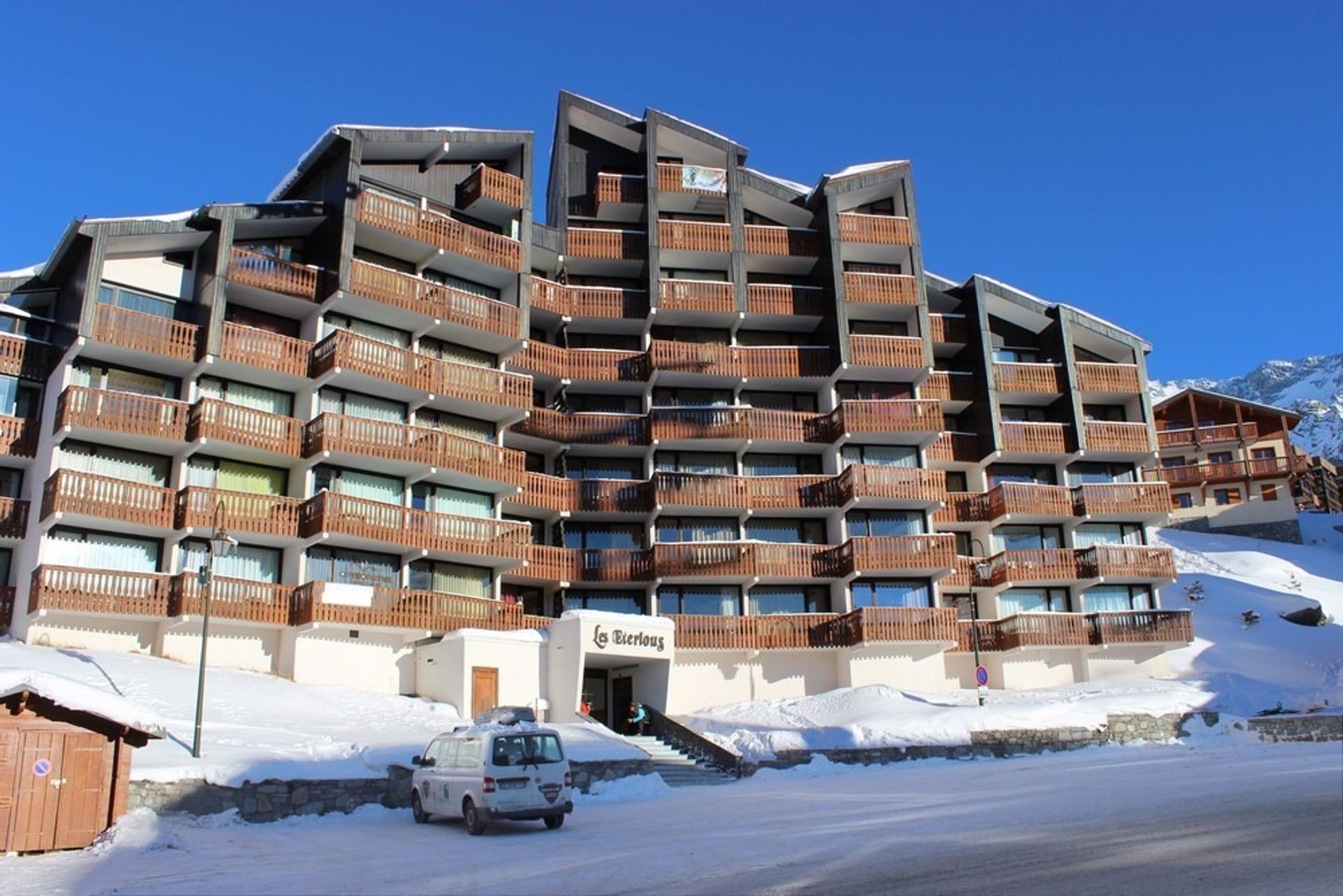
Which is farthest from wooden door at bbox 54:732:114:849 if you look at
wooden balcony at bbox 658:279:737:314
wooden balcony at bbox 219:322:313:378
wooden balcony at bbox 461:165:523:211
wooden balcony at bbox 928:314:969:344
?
wooden balcony at bbox 928:314:969:344

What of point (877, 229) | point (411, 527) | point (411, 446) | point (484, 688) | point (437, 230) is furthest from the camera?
point (877, 229)

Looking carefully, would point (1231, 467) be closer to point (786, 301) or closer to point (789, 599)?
point (786, 301)

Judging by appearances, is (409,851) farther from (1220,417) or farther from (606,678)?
(1220,417)

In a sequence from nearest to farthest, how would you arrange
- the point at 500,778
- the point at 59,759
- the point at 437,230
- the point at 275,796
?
the point at 59,759
the point at 500,778
the point at 275,796
the point at 437,230

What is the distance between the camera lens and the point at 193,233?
34.5 m

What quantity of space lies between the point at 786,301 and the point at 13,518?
2849 cm

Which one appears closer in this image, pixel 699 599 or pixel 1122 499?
pixel 699 599

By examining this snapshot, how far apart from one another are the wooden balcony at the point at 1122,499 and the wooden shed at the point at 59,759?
37364 millimetres

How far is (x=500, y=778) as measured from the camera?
727 inches

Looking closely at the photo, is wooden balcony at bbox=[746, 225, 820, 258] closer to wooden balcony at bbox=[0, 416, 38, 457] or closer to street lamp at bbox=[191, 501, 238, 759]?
street lamp at bbox=[191, 501, 238, 759]

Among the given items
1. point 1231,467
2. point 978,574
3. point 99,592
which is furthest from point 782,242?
point 1231,467

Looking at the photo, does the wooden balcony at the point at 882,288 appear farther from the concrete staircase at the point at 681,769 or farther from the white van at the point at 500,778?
the white van at the point at 500,778

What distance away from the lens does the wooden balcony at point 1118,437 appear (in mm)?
46094

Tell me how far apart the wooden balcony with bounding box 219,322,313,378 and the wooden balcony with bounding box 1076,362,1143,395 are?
31.6 metres
